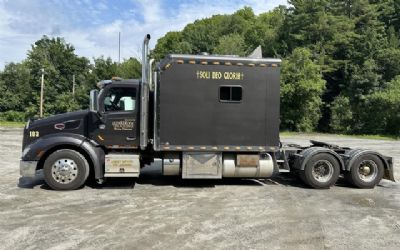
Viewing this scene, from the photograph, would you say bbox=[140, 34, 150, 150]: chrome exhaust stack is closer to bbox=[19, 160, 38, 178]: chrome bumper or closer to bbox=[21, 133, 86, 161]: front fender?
bbox=[21, 133, 86, 161]: front fender

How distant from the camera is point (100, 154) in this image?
10805 millimetres

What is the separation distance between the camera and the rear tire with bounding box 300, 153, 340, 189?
37.1ft

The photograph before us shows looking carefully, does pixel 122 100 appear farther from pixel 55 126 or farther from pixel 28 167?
pixel 28 167

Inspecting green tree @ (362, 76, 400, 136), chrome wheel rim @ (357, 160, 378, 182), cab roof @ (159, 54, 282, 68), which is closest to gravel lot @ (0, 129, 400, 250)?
chrome wheel rim @ (357, 160, 378, 182)

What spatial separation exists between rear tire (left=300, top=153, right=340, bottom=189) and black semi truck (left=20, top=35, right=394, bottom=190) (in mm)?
37

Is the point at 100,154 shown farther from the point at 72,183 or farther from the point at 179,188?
the point at 179,188

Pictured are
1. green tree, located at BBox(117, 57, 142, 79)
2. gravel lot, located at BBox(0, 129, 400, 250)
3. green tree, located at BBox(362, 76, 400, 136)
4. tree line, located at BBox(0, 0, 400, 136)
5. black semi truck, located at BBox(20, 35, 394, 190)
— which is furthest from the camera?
green tree, located at BBox(117, 57, 142, 79)

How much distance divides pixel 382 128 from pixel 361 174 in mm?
38048

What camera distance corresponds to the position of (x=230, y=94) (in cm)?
1103

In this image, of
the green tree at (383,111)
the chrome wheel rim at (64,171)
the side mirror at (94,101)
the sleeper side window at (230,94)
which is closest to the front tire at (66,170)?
the chrome wheel rim at (64,171)

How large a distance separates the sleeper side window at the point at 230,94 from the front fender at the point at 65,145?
3360 millimetres

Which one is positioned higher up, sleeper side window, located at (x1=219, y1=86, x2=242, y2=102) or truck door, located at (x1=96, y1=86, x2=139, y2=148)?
sleeper side window, located at (x1=219, y1=86, x2=242, y2=102)

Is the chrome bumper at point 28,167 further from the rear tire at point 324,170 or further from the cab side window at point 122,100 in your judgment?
the rear tire at point 324,170

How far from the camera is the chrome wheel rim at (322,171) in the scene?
37.3 feet
